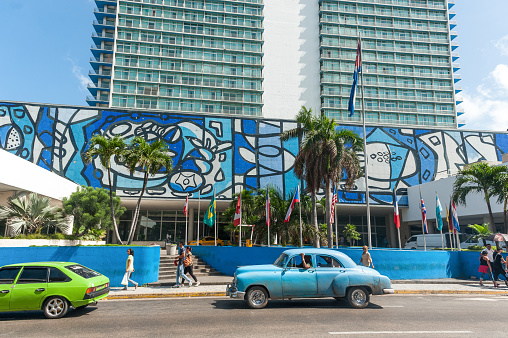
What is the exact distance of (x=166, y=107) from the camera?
63938 millimetres

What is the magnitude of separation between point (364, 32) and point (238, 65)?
28906 mm

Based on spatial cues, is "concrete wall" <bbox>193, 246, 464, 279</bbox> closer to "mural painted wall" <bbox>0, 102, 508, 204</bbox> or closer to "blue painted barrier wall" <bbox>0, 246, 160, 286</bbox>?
"blue painted barrier wall" <bbox>0, 246, 160, 286</bbox>

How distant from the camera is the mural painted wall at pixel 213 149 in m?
38.1

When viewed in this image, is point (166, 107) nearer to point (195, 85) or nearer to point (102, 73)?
point (195, 85)

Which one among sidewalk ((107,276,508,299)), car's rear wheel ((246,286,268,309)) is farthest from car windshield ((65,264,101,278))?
car's rear wheel ((246,286,268,309))

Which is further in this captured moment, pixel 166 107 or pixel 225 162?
pixel 166 107

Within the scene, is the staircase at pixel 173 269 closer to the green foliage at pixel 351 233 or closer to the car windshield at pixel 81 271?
the car windshield at pixel 81 271

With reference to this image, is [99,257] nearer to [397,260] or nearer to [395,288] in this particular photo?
[395,288]

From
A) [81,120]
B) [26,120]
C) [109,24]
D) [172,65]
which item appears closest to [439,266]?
[81,120]

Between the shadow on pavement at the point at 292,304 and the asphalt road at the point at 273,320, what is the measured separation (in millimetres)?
28

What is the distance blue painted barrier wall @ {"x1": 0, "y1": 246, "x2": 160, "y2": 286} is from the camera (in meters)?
13.5

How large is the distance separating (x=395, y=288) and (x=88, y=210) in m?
22.7

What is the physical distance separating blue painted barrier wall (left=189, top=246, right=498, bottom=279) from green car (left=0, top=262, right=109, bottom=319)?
9.33 meters

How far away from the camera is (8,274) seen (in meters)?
8.93
